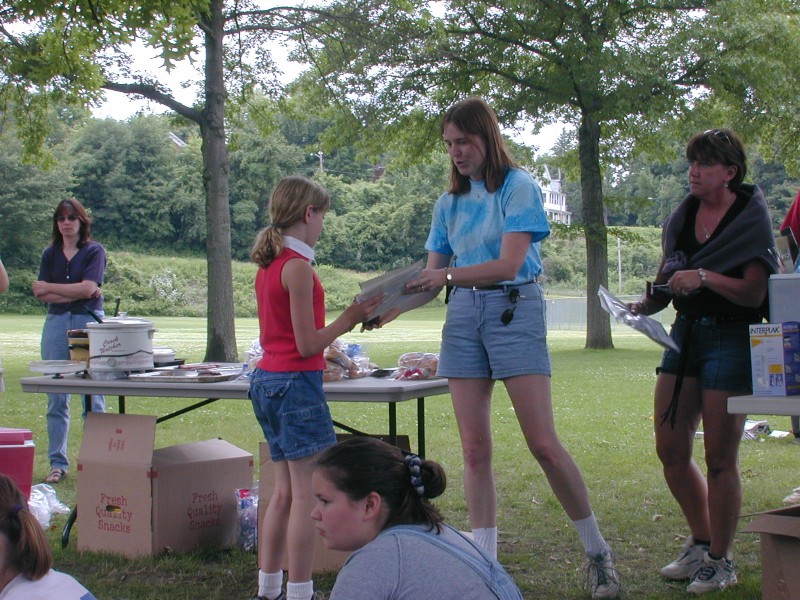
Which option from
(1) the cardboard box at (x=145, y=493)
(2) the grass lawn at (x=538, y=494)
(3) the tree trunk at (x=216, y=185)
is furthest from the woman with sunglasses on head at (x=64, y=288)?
(3) the tree trunk at (x=216, y=185)

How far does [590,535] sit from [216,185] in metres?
13.1

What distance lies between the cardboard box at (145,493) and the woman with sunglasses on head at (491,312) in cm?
152

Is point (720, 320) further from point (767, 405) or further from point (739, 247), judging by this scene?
point (767, 405)

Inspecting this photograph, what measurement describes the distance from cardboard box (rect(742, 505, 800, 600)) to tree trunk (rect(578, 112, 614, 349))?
18.3 m

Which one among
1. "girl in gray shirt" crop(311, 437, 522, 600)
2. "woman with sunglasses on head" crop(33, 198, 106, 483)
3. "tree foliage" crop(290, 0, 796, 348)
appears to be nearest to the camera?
"girl in gray shirt" crop(311, 437, 522, 600)

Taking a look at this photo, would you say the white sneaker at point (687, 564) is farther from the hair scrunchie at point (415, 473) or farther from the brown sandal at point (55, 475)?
the brown sandal at point (55, 475)

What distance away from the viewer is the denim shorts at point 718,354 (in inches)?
133

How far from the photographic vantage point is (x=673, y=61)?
1997 centimetres

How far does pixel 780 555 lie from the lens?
9.23 feet

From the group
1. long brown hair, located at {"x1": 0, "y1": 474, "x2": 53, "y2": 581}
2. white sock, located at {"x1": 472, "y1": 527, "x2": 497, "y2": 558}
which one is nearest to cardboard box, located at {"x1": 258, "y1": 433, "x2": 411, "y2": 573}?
white sock, located at {"x1": 472, "y1": 527, "x2": 497, "y2": 558}

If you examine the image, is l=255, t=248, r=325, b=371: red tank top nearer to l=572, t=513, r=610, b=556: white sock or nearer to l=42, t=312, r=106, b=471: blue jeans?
l=572, t=513, r=610, b=556: white sock

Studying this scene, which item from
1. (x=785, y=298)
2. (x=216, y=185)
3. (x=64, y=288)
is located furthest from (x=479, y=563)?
(x=216, y=185)

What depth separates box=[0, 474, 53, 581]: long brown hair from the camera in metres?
2.22

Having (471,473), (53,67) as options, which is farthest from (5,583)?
(53,67)
